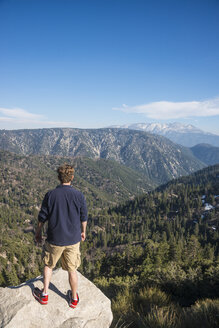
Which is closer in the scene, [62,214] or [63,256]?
[62,214]

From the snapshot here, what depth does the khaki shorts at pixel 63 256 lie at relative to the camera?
666 cm

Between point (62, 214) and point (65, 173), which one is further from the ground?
point (65, 173)

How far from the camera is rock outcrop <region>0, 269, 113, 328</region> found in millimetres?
6004

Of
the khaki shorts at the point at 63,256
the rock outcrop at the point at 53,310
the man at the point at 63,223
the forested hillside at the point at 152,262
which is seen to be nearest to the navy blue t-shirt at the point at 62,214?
the man at the point at 63,223

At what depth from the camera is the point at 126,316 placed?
7.20m

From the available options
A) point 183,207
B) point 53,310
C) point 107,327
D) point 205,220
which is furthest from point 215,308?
point 183,207

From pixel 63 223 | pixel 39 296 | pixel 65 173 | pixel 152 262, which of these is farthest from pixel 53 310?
pixel 152 262

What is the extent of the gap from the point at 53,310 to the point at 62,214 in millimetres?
3595

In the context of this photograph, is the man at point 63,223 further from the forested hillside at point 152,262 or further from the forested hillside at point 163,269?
the forested hillside at point 163,269

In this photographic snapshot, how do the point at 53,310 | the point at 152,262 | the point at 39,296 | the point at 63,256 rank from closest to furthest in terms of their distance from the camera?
the point at 53,310 → the point at 39,296 → the point at 63,256 → the point at 152,262

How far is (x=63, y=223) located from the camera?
6.56m

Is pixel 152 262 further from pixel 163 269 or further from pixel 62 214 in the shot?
pixel 62 214

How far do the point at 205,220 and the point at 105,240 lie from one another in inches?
3652

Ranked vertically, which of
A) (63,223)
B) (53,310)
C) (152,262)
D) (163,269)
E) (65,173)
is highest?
(65,173)
